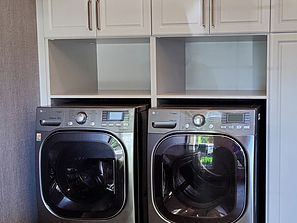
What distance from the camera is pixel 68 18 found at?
235 cm

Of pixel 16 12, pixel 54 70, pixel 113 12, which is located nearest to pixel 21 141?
pixel 54 70

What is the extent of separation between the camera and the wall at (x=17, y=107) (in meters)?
2.09

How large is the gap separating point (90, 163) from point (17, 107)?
507 mm

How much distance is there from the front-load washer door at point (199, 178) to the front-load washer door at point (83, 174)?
21 cm

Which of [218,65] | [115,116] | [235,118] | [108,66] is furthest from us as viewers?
[108,66]

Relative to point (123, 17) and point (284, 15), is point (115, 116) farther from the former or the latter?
point (284, 15)

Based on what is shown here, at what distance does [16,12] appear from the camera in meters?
2.19

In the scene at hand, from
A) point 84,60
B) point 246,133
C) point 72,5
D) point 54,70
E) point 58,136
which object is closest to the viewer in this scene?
point 246,133

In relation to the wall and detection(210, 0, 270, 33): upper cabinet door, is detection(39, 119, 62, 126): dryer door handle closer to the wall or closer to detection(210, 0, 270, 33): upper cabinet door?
the wall

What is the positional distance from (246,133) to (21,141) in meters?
1.23

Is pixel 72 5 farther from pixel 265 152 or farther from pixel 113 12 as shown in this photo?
pixel 265 152

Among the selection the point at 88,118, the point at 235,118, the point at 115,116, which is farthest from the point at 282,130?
the point at 88,118

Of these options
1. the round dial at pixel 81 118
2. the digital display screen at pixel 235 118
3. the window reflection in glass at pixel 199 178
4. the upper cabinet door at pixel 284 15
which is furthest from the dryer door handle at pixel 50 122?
the upper cabinet door at pixel 284 15

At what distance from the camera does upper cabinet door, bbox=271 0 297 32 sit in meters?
2.09
